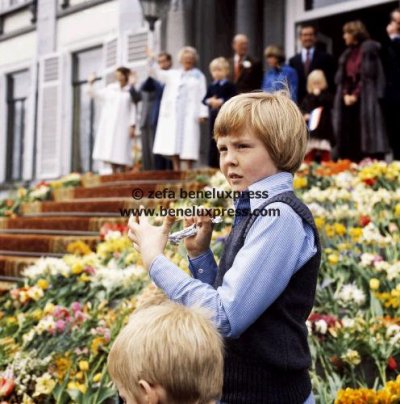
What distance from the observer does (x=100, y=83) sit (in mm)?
14273

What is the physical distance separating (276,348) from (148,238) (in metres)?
0.38

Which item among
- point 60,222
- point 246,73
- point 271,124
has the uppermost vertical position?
point 246,73

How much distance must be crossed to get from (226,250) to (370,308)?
2356mm

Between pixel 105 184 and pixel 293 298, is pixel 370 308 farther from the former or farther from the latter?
pixel 105 184

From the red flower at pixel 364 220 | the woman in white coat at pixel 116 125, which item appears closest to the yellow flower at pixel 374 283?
the red flower at pixel 364 220

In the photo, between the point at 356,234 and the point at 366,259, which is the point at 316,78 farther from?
the point at 366,259

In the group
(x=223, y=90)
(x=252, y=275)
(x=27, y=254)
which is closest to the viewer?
(x=252, y=275)

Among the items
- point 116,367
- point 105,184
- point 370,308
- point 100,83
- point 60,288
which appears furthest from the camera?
point 100,83

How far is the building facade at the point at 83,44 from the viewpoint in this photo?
1098 centimetres

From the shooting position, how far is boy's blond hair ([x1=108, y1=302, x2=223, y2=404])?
1513mm

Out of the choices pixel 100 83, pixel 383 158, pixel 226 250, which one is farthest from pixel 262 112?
pixel 100 83

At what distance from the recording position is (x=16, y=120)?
650 inches

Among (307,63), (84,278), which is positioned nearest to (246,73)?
(307,63)

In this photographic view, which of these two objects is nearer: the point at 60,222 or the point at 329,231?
the point at 329,231
